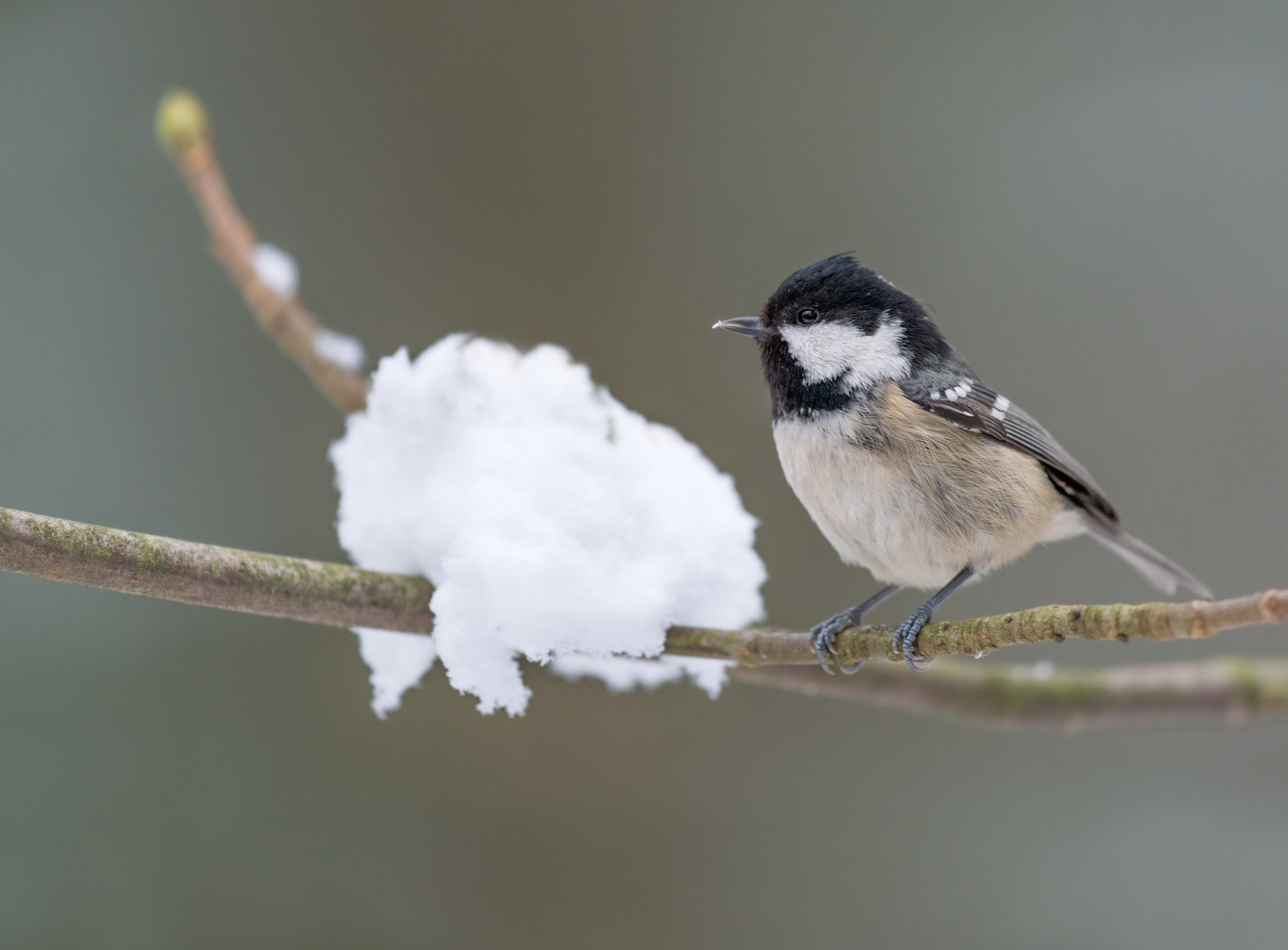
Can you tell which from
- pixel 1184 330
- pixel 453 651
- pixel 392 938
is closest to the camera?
pixel 453 651

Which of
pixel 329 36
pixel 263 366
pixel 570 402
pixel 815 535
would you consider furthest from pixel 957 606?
→ pixel 329 36

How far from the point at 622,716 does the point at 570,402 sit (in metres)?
1.15

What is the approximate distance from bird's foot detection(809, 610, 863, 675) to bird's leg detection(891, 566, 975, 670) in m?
0.09

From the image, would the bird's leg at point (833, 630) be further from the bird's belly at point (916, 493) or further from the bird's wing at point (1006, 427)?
the bird's wing at point (1006, 427)

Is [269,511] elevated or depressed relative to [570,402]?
elevated

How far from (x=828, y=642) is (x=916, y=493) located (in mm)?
261

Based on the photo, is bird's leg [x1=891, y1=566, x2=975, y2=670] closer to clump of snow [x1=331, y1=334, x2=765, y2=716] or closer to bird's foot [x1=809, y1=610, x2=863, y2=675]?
bird's foot [x1=809, y1=610, x2=863, y2=675]

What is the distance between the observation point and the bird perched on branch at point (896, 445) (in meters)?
1.23

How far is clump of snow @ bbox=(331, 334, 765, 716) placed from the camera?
3.11 ft

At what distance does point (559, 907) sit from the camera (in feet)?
6.39

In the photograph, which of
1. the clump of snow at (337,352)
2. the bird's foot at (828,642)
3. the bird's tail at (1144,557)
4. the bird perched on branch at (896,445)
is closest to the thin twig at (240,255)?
the clump of snow at (337,352)

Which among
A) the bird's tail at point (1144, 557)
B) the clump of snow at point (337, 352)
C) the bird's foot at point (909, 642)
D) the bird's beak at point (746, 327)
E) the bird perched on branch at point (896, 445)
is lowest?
the bird's foot at point (909, 642)

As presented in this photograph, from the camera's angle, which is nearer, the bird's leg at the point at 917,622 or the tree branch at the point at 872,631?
the tree branch at the point at 872,631

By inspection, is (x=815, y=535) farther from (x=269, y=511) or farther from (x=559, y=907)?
(x=269, y=511)
